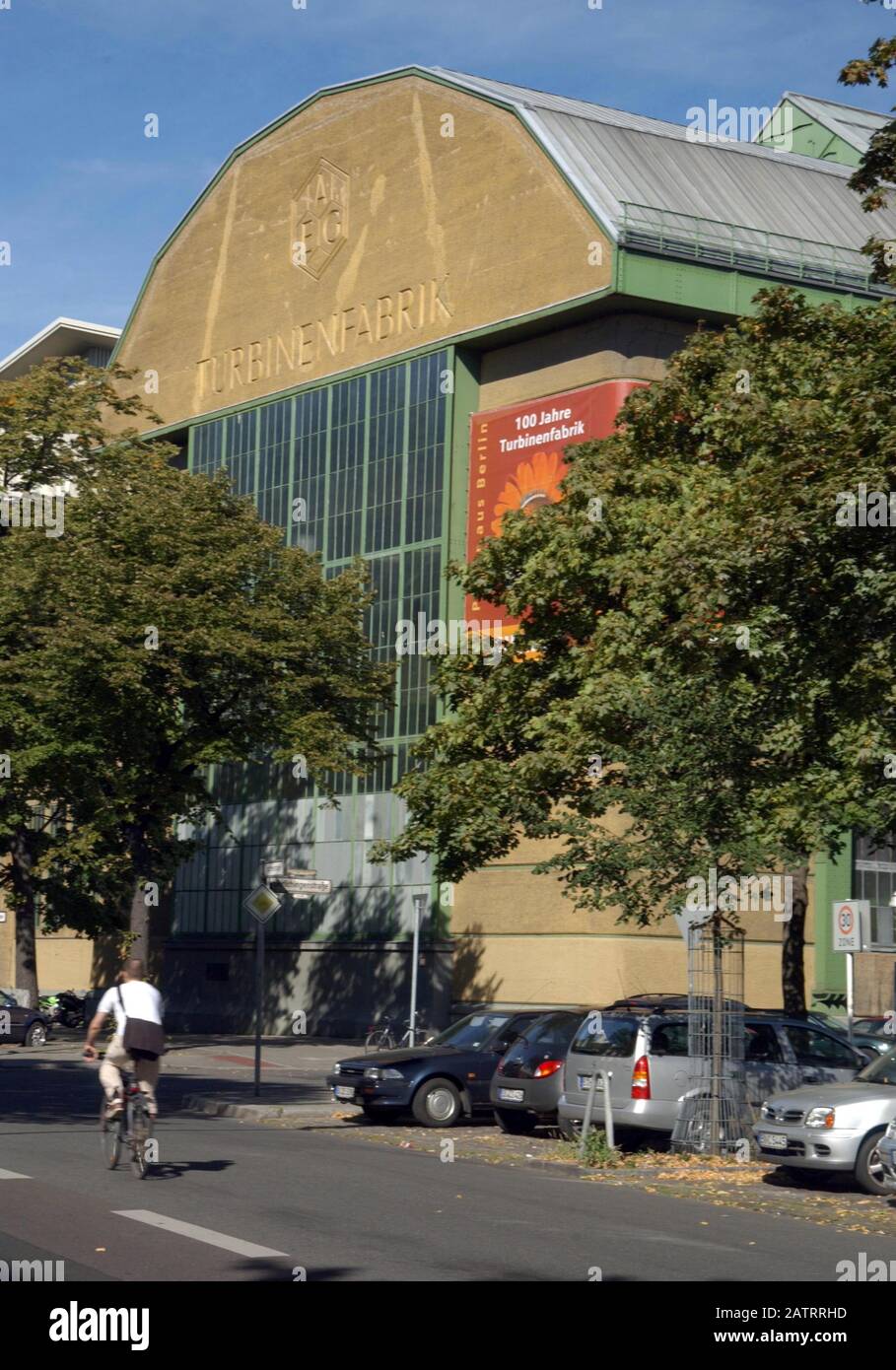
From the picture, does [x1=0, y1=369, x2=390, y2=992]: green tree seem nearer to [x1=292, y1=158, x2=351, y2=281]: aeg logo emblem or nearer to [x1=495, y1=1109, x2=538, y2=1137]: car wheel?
[x1=292, y1=158, x2=351, y2=281]: aeg logo emblem

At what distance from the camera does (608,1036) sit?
1927 centimetres

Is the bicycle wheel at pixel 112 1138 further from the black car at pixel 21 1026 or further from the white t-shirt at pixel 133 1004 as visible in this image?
the black car at pixel 21 1026

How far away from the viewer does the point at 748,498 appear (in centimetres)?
1579

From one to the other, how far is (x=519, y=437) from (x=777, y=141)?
23.1 meters

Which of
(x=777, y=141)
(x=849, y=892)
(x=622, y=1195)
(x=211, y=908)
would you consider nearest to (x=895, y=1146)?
(x=622, y=1195)

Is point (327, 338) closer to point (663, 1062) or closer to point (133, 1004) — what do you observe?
point (663, 1062)

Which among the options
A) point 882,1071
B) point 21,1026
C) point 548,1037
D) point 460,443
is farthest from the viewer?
point 460,443

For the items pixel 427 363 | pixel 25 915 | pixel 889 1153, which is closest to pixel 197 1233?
pixel 889 1153

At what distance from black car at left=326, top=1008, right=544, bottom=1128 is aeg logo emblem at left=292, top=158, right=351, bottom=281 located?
30.0 m

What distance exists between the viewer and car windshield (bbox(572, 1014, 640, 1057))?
1906 centimetres

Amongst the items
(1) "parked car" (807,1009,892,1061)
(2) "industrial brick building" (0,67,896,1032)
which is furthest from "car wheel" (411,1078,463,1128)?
(2) "industrial brick building" (0,67,896,1032)

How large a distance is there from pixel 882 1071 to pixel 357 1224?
6.83 m

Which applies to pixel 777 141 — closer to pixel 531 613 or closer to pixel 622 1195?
pixel 531 613

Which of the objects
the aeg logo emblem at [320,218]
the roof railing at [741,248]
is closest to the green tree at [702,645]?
the roof railing at [741,248]
